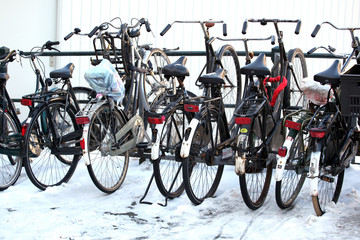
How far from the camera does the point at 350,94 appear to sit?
14.7 feet

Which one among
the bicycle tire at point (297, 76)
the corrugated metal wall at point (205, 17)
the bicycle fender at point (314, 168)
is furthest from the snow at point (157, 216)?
the corrugated metal wall at point (205, 17)

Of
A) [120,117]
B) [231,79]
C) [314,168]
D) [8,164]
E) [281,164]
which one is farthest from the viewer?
[231,79]

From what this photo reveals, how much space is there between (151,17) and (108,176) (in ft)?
14.6

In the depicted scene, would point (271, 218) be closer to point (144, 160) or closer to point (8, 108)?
point (144, 160)

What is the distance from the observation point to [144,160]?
21.0 ft

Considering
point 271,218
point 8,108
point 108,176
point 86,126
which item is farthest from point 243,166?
point 8,108

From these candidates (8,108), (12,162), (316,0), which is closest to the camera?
(8,108)

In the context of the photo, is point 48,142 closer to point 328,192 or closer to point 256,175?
point 256,175

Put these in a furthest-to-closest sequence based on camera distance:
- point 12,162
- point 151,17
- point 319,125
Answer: point 151,17 < point 12,162 < point 319,125

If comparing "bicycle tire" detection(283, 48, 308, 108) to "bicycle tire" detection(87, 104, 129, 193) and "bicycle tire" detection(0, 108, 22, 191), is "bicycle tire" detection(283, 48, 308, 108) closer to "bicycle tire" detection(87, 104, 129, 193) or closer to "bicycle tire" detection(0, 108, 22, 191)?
"bicycle tire" detection(87, 104, 129, 193)

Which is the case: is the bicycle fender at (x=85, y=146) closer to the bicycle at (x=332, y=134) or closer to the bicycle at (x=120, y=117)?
the bicycle at (x=120, y=117)

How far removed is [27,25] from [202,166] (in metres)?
5.96

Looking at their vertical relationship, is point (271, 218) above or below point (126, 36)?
below

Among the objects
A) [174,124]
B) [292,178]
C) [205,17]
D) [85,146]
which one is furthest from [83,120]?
[205,17]
